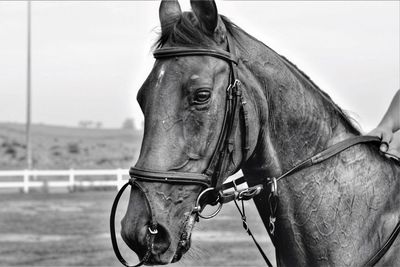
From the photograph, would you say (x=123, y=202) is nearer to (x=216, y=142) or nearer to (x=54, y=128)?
(x=216, y=142)

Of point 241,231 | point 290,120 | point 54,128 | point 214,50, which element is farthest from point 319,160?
point 54,128

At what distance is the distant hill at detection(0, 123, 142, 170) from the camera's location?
5338 cm

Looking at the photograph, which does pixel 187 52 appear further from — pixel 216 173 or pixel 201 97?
pixel 216 173

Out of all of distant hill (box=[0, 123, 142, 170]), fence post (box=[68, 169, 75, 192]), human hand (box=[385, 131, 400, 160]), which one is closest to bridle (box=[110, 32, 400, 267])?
human hand (box=[385, 131, 400, 160])

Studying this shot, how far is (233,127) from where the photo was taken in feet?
11.5

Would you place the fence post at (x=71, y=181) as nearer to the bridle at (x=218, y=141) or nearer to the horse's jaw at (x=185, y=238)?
the bridle at (x=218, y=141)

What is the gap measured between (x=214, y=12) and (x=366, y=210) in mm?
1382

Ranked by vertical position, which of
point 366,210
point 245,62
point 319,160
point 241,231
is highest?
point 245,62

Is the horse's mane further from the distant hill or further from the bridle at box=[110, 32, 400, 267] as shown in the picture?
the distant hill

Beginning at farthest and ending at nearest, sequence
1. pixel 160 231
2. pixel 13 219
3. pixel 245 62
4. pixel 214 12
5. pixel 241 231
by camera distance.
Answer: pixel 13 219
pixel 241 231
pixel 245 62
pixel 214 12
pixel 160 231

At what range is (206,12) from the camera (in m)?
3.49

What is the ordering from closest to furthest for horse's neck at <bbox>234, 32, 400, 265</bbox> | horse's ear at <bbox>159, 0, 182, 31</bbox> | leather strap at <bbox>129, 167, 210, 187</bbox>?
leather strap at <bbox>129, 167, 210, 187</bbox> < horse's ear at <bbox>159, 0, 182, 31</bbox> < horse's neck at <bbox>234, 32, 400, 265</bbox>

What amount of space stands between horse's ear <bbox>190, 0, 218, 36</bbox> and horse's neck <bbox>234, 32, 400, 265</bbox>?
0.33m

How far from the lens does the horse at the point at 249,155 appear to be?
3309 mm
